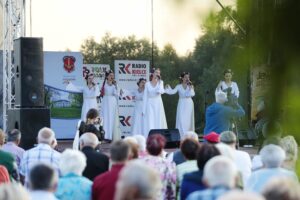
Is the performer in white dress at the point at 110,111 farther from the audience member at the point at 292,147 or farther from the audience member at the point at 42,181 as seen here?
the audience member at the point at 292,147

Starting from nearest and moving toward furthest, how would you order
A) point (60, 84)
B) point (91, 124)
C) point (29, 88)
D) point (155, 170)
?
point (155, 170) < point (91, 124) < point (29, 88) < point (60, 84)

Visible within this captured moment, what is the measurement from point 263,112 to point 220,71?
0.12m

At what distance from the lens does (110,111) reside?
15.4 m

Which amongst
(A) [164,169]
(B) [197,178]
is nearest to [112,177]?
(B) [197,178]

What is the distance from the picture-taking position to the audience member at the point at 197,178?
172 inches

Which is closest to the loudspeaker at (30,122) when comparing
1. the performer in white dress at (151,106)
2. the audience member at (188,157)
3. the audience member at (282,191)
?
the performer in white dress at (151,106)

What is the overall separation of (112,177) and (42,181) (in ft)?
2.42

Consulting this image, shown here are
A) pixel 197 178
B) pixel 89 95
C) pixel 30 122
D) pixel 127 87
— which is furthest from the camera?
pixel 127 87

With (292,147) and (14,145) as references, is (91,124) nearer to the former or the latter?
(14,145)

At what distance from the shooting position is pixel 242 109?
1345 mm

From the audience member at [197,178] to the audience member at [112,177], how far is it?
458mm

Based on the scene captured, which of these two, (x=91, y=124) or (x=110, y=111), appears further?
(x=110, y=111)

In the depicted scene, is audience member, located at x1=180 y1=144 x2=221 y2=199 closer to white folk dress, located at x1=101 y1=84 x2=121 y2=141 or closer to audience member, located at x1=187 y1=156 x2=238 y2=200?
audience member, located at x1=187 y1=156 x2=238 y2=200

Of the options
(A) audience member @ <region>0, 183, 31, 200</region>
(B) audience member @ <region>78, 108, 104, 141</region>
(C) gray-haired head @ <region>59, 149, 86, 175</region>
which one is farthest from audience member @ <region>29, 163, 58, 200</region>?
(B) audience member @ <region>78, 108, 104, 141</region>
